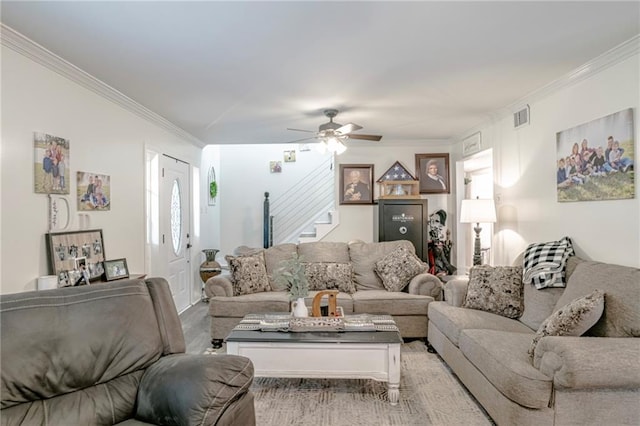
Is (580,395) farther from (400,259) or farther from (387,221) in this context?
(387,221)

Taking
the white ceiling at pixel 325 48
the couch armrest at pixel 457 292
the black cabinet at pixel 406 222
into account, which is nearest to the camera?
the white ceiling at pixel 325 48

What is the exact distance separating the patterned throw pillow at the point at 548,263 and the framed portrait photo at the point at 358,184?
121 inches

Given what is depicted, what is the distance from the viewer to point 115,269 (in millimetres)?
3412

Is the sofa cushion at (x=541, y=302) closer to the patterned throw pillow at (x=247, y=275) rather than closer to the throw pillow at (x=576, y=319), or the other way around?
the throw pillow at (x=576, y=319)

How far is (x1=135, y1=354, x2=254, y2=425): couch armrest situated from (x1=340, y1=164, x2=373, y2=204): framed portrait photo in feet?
15.2

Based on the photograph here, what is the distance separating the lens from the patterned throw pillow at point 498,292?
3293 millimetres

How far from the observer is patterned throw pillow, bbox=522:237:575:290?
301 cm

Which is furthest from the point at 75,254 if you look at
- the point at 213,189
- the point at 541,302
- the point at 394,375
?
the point at 213,189

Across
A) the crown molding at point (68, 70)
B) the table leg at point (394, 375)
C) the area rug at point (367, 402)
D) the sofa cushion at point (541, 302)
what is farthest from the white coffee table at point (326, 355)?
the crown molding at point (68, 70)

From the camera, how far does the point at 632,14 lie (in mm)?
2264

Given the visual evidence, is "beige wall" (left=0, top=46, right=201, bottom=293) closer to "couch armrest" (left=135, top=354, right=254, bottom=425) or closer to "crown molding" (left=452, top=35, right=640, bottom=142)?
"couch armrest" (left=135, top=354, right=254, bottom=425)

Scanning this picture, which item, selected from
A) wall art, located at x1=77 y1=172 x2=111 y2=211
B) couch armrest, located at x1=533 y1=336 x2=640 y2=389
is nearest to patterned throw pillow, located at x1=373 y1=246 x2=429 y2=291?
couch armrest, located at x1=533 y1=336 x2=640 y2=389

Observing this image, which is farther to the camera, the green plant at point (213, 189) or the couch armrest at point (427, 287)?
the green plant at point (213, 189)

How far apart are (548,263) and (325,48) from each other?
2467mm
